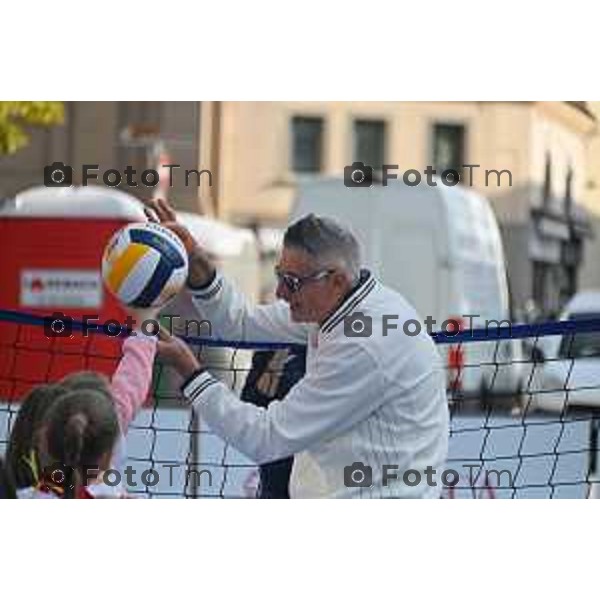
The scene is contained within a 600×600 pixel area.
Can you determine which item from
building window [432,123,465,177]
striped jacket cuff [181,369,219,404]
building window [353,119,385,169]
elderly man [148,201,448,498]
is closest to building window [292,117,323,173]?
building window [353,119,385,169]

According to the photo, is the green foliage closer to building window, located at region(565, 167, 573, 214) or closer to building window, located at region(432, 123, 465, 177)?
building window, located at region(432, 123, 465, 177)

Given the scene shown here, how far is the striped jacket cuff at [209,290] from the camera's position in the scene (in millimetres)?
5918

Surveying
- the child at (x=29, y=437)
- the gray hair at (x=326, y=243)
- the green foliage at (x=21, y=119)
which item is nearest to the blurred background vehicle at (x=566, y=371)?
the gray hair at (x=326, y=243)

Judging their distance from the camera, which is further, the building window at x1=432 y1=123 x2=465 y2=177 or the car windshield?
the car windshield

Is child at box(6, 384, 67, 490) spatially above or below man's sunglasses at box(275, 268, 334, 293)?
below

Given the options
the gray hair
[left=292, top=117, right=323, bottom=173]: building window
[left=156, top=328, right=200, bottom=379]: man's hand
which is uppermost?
[left=292, top=117, right=323, bottom=173]: building window

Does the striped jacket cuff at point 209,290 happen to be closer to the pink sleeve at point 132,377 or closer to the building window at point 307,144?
the pink sleeve at point 132,377

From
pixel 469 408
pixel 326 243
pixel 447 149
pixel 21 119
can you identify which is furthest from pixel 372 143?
pixel 21 119

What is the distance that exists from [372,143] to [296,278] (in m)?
0.55

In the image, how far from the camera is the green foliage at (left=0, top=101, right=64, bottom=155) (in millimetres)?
6309

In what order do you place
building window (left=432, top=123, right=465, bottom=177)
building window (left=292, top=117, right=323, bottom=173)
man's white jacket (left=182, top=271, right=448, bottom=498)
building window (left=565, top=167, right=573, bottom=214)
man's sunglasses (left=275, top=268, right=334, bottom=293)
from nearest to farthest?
1. man's white jacket (left=182, top=271, right=448, bottom=498)
2. man's sunglasses (left=275, top=268, right=334, bottom=293)
3. building window (left=432, top=123, right=465, bottom=177)
4. building window (left=292, top=117, right=323, bottom=173)
5. building window (left=565, top=167, right=573, bottom=214)

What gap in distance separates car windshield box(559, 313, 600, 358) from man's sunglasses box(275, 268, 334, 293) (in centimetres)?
67
